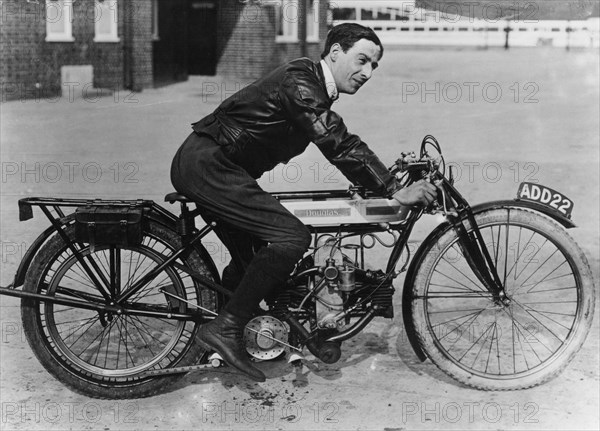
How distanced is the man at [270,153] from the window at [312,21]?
81.5ft

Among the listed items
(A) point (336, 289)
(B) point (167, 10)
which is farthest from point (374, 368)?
(B) point (167, 10)

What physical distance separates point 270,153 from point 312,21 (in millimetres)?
25643

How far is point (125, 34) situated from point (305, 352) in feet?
65.6

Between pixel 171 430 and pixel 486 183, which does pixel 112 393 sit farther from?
pixel 486 183

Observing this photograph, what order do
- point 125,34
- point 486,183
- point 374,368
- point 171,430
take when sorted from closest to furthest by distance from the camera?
point 171,430 → point 374,368 → point 486,183 → point 125,34

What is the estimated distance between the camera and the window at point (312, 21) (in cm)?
2881

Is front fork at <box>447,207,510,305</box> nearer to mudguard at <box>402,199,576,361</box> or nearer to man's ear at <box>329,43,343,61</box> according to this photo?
mudguard at <box>402,199,576,361</box>

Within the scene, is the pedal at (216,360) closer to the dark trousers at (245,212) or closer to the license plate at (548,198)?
the dark trousers at (245,212)

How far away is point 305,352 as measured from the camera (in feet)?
17.3

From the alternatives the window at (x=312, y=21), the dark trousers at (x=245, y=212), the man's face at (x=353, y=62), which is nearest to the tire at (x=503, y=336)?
the dark trousers at (x=245, y=212)

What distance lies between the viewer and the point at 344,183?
10578 millimetres

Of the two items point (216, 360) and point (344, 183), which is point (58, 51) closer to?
point (344, 183)

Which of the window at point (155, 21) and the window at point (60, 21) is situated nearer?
the window at point (60, 21)

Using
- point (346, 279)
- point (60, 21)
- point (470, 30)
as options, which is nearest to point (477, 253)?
point (346, 279)
